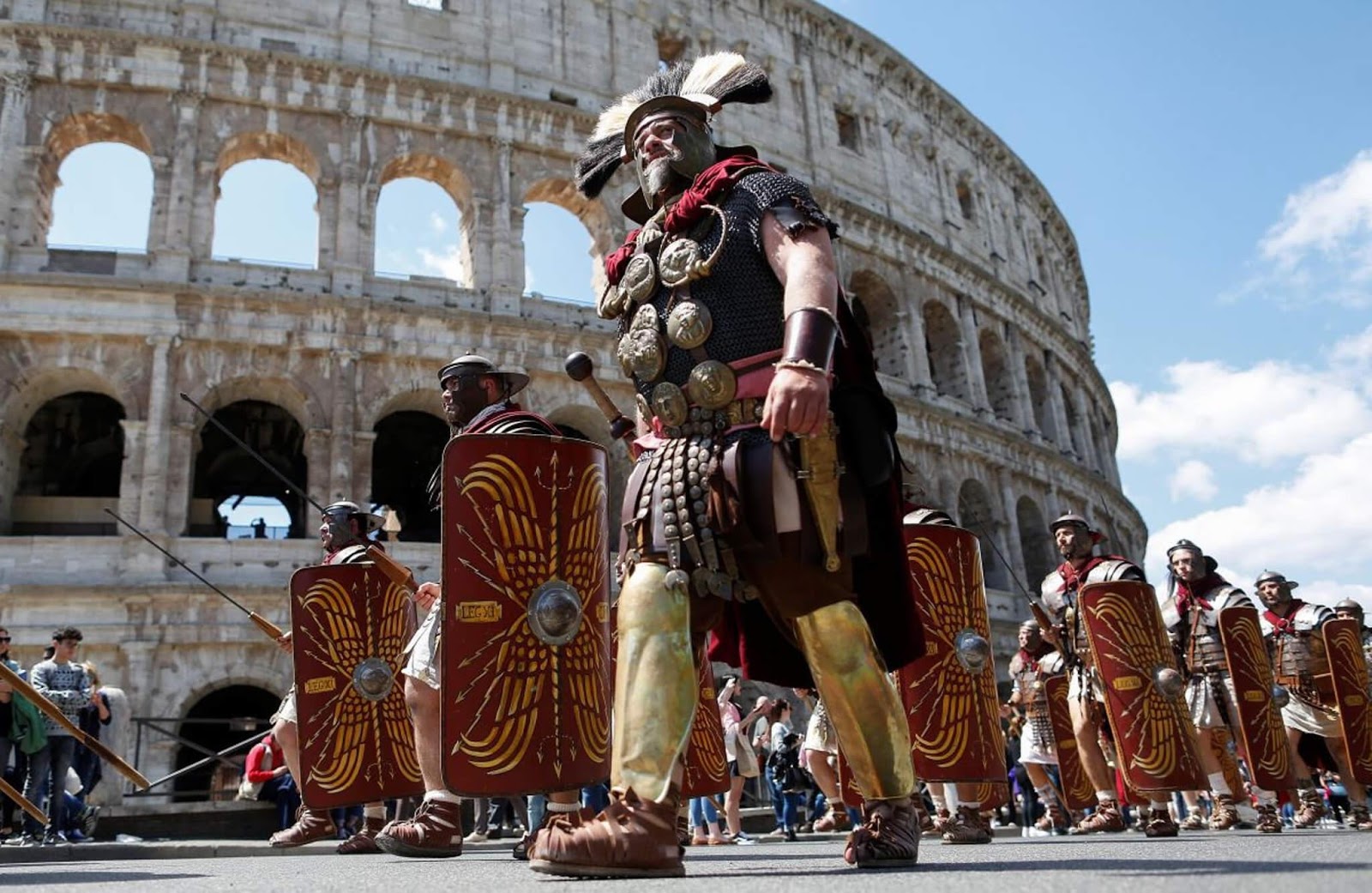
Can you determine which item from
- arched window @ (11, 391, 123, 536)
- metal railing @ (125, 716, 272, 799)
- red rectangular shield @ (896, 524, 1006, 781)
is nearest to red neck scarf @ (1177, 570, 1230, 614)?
red rectangular shield @ (896, 524, 1006, 781)

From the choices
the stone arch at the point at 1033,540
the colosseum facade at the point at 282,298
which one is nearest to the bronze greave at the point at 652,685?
the colosseum facade at the point at 282,298

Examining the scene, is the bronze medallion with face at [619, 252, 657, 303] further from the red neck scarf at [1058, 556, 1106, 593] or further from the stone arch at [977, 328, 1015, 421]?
the stone arch at [977, 328, 1015, 421]

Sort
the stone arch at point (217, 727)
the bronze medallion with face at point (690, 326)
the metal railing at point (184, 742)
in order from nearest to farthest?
the bronze medallion with face at point (690, 326), the metal railing at point (184, 742), the stone arch at point (217, 727)

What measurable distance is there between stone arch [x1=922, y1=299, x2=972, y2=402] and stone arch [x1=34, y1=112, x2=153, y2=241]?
16281 millimetres

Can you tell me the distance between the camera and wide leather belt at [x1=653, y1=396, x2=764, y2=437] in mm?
2965

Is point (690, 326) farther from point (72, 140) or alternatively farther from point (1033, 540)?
point (1033, 540)

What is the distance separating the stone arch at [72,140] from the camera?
16.9 meters

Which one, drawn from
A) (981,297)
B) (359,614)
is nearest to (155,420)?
(359,614)

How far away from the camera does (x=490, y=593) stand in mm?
3396

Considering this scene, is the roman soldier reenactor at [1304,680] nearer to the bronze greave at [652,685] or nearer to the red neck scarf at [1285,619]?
the red neck scarf at [1285,619]

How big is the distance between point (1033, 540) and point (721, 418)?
2404 centimetres

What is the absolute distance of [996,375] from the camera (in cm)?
2689

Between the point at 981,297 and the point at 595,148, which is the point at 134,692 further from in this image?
the point at 981,297

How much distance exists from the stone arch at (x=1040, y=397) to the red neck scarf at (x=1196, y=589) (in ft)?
66.8
